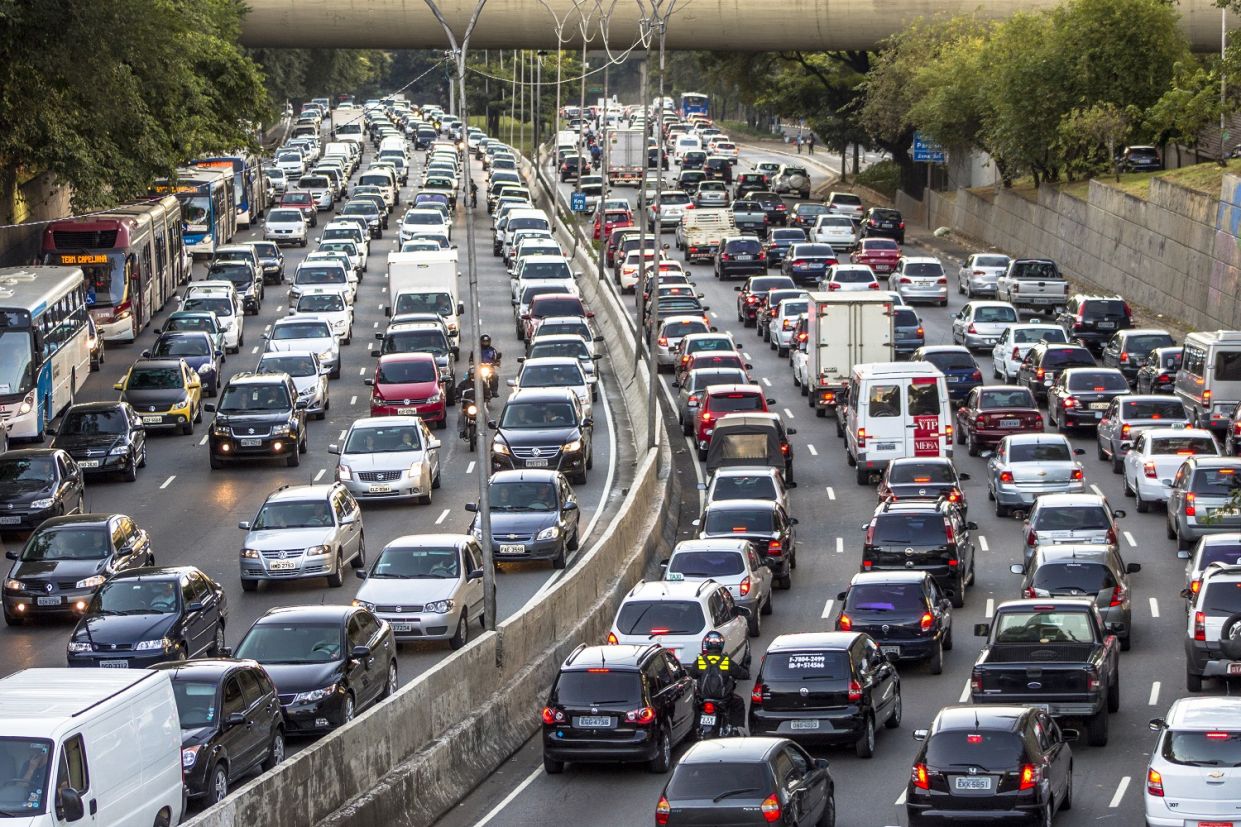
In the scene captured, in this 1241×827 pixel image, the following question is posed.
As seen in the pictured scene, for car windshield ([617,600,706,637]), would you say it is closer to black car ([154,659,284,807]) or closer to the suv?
black car ([154,659,284,807])

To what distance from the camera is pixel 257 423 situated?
139 ft

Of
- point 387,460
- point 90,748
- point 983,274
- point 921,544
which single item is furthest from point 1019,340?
point 90,748

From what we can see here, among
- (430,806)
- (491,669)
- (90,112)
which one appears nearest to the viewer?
(430,806)

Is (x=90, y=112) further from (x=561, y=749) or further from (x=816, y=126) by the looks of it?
(x=816, y=126)

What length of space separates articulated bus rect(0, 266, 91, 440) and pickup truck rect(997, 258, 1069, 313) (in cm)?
2862

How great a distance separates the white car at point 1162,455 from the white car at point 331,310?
2557 cm

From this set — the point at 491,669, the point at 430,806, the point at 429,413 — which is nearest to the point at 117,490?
the point at 429,413

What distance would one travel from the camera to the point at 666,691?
79.3 ft

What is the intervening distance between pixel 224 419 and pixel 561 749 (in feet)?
66.4

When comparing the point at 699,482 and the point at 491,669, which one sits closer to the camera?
the point at 491,669

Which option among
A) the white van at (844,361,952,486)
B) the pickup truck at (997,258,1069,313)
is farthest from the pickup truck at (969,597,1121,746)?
the pickup truck at (997,258,1069,313)

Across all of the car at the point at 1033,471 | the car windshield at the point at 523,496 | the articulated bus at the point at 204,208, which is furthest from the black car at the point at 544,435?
the articulated bus at the point at 204,208

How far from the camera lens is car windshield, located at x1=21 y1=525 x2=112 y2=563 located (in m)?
30.6

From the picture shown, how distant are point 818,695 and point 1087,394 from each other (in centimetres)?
2346
